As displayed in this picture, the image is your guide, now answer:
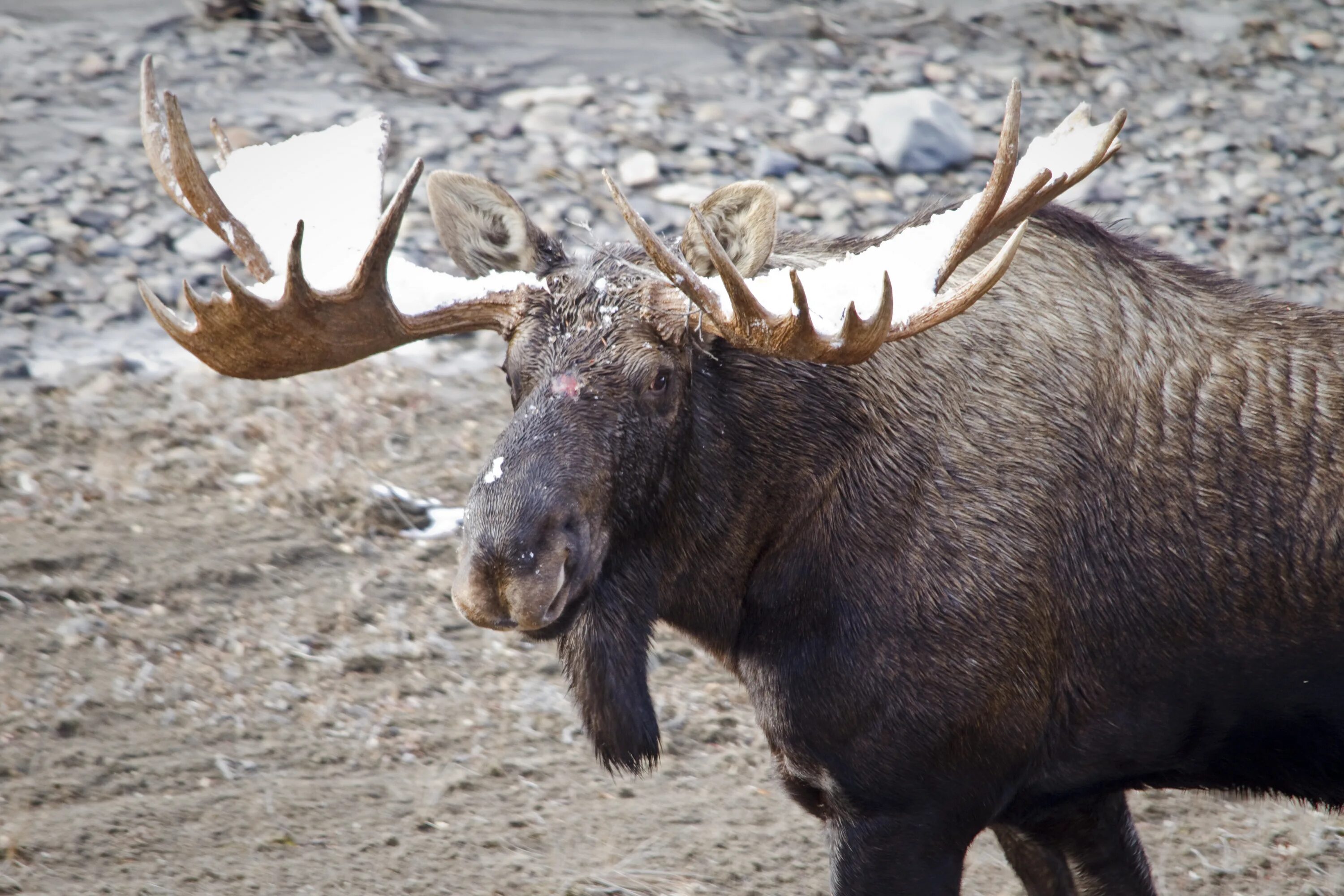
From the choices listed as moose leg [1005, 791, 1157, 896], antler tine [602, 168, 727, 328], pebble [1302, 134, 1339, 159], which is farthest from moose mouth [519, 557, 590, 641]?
pebble [1302, 134, 1339, 159]

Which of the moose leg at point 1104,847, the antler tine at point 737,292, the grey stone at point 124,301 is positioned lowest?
the grey stone at point 124,301

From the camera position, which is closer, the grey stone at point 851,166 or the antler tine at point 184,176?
the antler tine at point 184,176

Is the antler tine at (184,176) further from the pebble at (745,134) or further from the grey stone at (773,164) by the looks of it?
the grey stone at (773,164)

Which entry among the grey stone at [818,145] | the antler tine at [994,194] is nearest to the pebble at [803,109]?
the grey stone at [818,145]

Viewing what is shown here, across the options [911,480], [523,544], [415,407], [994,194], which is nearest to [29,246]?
[415,407]

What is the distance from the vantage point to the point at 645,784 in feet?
14.3

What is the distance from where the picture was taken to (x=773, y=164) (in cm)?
750

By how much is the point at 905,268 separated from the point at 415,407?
11.0ft

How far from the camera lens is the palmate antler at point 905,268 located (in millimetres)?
2822

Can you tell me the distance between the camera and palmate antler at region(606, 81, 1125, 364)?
2.82 meters

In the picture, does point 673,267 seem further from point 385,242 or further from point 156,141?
point 156,141

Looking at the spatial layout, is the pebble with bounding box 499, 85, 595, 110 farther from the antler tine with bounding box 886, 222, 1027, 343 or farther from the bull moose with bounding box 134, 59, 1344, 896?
the antler tine with bounding box 886, 222, 1027, 343

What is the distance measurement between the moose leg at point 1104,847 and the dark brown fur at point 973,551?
0.27 m

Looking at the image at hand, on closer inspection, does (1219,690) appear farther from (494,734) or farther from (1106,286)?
(494,734)
